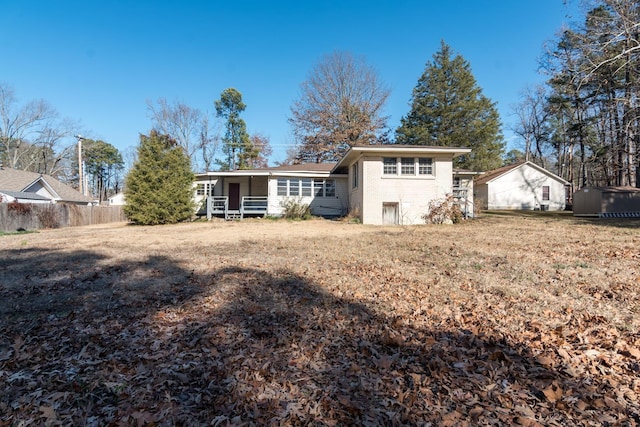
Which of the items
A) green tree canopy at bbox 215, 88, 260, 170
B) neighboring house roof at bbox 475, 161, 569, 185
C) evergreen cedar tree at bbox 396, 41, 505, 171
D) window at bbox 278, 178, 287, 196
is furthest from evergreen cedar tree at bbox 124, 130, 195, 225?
neighboring house roof at bbox 475, 161, 569, 185

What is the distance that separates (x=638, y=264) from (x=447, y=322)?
4691mm

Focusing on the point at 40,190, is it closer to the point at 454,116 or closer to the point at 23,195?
the point at 23,195

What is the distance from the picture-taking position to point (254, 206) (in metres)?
18.8

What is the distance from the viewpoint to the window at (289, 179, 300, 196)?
762 inches

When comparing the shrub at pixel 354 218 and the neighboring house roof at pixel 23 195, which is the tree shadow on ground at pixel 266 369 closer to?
the shrub at pixel 354 218

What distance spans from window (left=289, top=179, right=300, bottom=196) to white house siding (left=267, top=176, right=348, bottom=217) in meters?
0.28

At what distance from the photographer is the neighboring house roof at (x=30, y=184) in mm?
21984

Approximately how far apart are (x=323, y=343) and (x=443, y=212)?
12.7 meters

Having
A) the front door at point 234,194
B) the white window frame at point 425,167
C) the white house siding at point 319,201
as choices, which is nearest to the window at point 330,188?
the white house siding at point 319,201

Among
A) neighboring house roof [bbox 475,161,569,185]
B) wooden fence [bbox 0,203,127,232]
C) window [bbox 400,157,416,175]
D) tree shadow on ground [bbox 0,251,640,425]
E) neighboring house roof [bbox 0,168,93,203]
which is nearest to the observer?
tree shadow on ground [bbox 0,251,640,425]

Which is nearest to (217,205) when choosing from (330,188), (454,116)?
(330,188)

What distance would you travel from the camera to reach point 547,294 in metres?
4.45

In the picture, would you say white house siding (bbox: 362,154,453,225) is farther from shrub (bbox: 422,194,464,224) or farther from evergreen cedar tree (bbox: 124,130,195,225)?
evergreen cedar tree (bbox: 124,130,195,225)

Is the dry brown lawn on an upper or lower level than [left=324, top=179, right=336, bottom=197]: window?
lower
